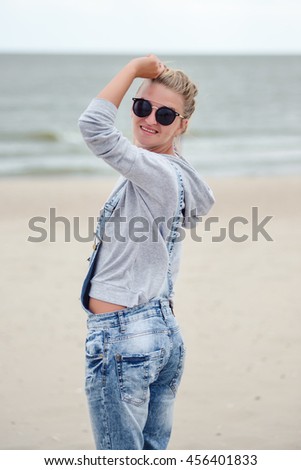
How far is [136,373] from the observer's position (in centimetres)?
240

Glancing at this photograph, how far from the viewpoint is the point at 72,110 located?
3797 centimetres

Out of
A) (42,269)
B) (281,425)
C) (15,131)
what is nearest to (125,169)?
(281,425)

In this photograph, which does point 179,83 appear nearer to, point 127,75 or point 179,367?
point 127,75

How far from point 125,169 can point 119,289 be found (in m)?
0.40

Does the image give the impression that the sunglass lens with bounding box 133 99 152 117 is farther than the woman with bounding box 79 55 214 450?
Yes

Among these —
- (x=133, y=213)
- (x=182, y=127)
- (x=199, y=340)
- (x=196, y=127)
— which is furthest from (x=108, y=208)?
(x=196, y=127)

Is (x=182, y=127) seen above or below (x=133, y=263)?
above

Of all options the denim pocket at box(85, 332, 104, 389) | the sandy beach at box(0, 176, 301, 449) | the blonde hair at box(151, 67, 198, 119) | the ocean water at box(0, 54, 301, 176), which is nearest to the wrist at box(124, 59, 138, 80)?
the blonde hair at box(151, 67, 198, 119)

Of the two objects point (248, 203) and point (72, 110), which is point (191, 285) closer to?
point (248, 203)

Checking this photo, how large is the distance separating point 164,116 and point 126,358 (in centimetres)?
83

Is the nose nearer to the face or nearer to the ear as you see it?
the face

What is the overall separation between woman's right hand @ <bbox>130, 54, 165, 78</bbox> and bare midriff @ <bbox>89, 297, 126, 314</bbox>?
2.54 feet

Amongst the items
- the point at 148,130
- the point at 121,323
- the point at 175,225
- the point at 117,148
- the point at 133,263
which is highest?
the point at 148,130

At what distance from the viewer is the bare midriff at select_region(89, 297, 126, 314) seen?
2447 millimetres
